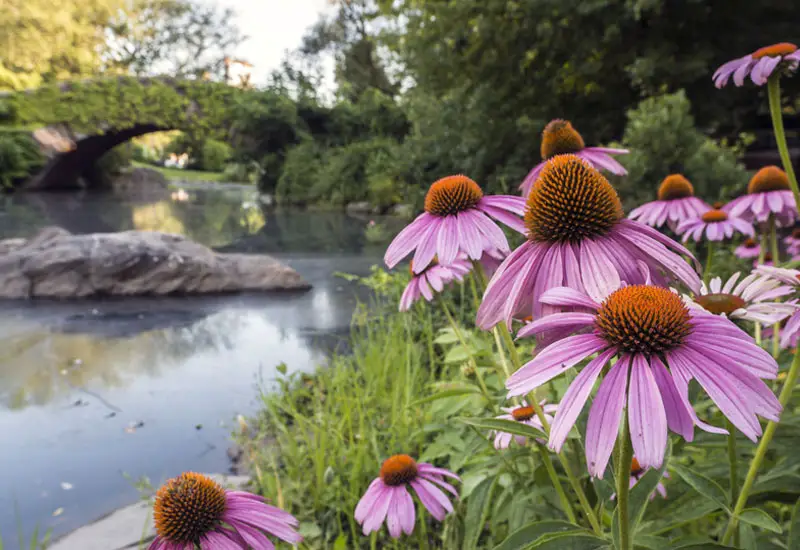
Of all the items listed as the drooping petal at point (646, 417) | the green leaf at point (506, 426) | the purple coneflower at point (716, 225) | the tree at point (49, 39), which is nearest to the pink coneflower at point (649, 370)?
the drooping petal at point (646, 417)

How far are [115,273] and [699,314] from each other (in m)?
5.78

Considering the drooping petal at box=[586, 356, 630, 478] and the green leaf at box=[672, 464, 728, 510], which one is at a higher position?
the drooping petal at box=[586, 356, 630, 478]

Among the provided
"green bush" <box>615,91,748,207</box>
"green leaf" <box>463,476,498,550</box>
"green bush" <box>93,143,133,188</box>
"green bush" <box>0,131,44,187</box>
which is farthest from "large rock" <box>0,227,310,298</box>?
"green bush" <box>93,143,133,188</box>

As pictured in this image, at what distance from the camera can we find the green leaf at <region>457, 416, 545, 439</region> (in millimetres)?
623

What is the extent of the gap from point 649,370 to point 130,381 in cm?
347

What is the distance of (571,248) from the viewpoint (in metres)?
0.60

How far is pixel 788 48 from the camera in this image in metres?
1.01

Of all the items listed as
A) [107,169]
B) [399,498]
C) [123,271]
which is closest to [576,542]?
[399,498]

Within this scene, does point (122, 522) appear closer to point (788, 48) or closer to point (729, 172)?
point (788, 48)

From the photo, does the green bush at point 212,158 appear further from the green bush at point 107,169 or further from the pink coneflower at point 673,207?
the pink coneflower at point 673,207

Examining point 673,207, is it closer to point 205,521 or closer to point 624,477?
point 624,477

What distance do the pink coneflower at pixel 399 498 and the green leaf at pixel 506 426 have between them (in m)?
0.47

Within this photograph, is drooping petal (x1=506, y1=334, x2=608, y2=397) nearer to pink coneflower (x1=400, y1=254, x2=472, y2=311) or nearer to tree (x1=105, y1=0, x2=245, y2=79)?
pink coneflower (x1=400, y1=254, x2=472, y2=311)

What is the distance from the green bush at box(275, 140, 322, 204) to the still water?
24.6 ft
